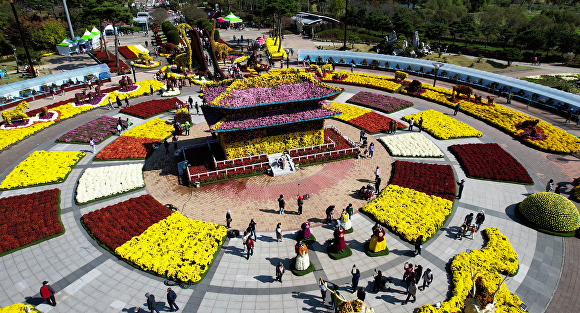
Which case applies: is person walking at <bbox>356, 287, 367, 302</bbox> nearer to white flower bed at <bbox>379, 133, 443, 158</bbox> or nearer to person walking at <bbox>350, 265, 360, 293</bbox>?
person walking at <bbox>350, 265, 360, 293</bbox>

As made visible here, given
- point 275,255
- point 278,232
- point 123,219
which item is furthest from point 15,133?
point 275,255

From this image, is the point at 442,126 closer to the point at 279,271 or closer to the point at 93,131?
the point at 279,271

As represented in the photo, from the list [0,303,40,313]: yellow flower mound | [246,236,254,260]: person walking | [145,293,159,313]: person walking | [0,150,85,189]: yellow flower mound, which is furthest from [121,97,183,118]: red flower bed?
[145,293,159,313]: person walking

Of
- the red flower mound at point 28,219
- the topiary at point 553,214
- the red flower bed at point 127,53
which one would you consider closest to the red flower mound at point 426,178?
the topiary at point 553,214

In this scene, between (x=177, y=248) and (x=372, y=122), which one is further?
(x=372, y=122)

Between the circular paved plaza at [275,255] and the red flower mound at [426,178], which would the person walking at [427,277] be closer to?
the circular paved plaza at [275,255]

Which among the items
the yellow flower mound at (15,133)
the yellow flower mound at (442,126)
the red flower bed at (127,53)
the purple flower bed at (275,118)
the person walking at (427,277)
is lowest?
the person walking at (427,277)
